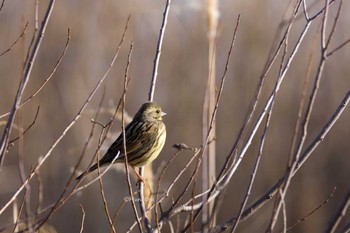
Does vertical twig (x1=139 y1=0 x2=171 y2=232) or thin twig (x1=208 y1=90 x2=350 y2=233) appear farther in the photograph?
vertical twig (x1=139 y1=0 x2=171 y2=232)

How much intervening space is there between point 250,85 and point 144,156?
408 centimetres

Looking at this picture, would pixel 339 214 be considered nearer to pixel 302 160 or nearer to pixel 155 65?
pixel 302 160

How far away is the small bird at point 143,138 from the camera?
201 inches

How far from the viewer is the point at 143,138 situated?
5.30 m

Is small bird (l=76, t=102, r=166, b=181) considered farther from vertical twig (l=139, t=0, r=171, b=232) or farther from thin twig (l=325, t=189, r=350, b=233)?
thin twig (l=325, t=189, r=350, b=233)

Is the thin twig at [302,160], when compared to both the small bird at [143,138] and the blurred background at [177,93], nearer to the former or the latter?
the small bird at [143,138]

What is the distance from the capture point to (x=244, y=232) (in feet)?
27.9

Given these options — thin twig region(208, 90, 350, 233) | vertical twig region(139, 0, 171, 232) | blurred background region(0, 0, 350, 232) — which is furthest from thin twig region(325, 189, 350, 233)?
blurred background region(0, 0, 350, 232)

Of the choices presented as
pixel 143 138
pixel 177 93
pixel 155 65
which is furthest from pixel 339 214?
pixel 177 93

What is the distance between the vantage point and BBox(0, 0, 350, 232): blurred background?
8977 mm

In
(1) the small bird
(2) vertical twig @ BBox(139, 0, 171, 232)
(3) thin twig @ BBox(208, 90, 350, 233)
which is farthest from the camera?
(1) the small bird

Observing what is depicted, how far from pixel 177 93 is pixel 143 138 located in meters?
4.26

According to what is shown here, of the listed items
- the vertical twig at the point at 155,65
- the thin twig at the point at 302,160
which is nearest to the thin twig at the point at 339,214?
the thin twig at the point at 302,160

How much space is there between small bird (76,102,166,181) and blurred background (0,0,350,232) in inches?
126
